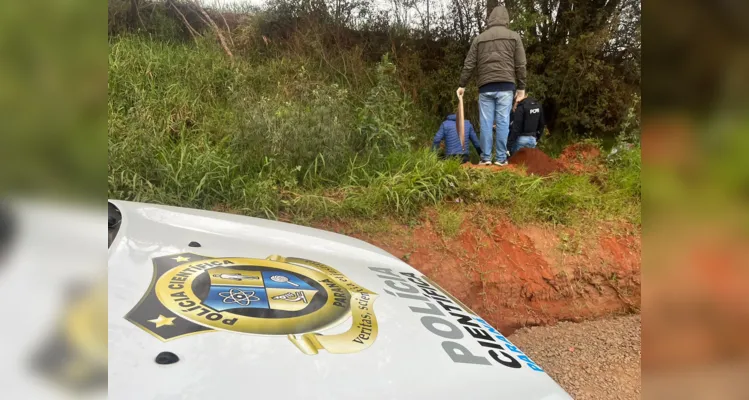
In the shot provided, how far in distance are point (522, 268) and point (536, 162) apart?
199 centimetres

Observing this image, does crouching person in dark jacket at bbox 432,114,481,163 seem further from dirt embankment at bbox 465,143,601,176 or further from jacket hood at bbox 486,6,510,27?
jacket hood at bbox 486,6,510,27

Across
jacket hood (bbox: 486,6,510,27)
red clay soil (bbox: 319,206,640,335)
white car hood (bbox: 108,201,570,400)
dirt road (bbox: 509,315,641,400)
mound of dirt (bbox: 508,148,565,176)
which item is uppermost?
jacket hood (bbox: 486,6,510,27)

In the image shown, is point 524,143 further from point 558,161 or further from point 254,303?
point 254,303

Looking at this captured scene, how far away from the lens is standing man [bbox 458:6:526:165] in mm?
5211

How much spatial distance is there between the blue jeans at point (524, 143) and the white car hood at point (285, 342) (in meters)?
4.41

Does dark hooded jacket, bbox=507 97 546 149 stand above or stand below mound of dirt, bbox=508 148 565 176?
above

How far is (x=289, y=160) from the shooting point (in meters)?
4.47

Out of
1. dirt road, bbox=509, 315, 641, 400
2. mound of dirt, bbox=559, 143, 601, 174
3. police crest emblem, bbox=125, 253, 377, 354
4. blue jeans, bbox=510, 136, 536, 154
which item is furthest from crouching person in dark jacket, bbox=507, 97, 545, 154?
police crest emblem, bbox=125, 253, 377, 354

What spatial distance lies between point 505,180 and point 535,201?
42cm

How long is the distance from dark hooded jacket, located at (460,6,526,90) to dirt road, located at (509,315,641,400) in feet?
9.42

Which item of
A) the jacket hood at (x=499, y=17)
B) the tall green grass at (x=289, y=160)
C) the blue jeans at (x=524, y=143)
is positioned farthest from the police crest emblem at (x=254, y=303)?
the blue jeans at (x=524, y=143)

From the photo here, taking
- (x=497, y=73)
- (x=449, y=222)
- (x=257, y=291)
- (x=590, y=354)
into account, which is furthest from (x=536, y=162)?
(x=257, y=291)
